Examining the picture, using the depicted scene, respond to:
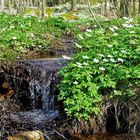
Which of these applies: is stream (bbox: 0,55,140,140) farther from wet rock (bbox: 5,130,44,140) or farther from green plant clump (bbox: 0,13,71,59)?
green plant clump (bbox: 0,13,71,59)

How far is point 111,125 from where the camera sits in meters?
7.36

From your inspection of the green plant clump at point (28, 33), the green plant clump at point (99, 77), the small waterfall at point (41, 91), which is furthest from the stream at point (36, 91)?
the green plant clump at point (28, 33)

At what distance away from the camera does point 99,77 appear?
717 centimetres

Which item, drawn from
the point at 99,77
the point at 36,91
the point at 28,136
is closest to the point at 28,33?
the point at 36,91

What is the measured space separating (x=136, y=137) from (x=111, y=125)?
1.89 ft

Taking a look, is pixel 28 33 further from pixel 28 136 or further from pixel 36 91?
pixel 28 136

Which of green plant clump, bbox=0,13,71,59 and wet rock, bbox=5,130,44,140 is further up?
green plant clump, bbox=0,13,71,59

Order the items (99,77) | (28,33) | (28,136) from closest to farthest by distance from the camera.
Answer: (28,136)
(99,77)
(28,33)

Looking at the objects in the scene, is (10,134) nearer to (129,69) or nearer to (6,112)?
(6,112)

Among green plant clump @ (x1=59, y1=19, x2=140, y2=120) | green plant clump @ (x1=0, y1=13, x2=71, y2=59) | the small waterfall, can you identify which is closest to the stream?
the small waterfall

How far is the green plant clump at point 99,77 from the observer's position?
6.96 meters

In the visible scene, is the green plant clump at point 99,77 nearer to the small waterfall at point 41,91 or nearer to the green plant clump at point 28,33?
the small waterfall at point 41,91

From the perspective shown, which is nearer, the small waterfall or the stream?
the stream

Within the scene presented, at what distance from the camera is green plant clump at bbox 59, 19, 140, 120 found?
22.8ft
